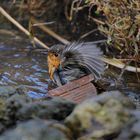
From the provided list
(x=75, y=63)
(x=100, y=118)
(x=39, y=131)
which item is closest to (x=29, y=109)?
(x=39, y=131)

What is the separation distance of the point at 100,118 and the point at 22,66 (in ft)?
7.73

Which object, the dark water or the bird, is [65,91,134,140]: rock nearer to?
the bird

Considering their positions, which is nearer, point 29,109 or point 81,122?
point 81,122

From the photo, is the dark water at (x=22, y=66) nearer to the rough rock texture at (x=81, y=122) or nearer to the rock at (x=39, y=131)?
the rough rock texture at (x=81, y=122)

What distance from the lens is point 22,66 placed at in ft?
15.4

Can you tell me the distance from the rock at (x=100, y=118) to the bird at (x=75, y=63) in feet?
4.30

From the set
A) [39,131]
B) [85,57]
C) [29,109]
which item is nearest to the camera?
[39,131]

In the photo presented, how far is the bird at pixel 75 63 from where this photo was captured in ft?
12.5

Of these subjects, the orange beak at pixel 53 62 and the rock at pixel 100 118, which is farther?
the orange beak at pixel 53 62

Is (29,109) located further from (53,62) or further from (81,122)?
(53,62)

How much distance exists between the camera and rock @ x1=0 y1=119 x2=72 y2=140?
241 centimetres

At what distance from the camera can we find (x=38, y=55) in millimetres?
5078

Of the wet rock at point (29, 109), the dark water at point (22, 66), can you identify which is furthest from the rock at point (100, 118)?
the dark water at point (22, 66)

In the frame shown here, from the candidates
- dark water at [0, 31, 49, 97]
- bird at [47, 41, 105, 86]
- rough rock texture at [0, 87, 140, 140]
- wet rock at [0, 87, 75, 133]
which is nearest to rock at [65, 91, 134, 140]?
rough rock texture at [0, 87, 140, 140]
